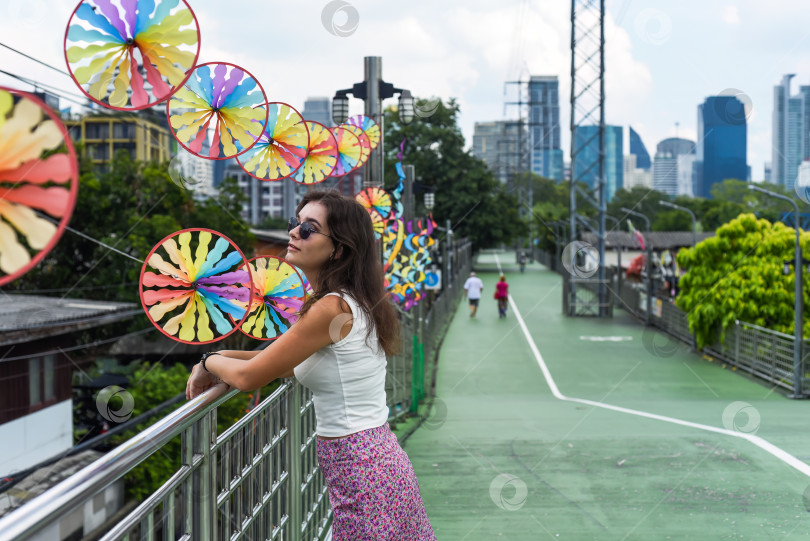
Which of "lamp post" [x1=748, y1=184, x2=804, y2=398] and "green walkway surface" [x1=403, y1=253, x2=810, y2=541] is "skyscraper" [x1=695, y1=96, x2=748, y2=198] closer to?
"lamp post" [x1=748, y1=184, x2=804, y2=398]

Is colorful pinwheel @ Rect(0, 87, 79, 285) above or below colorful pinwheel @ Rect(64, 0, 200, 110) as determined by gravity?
below

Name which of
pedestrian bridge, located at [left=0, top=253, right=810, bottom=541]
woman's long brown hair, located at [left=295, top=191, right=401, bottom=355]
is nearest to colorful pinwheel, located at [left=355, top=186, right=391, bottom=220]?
pedestrian bridge, located at [left=0, top=253, right=810, bottom=541]

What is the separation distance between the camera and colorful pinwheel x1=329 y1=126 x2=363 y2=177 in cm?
414

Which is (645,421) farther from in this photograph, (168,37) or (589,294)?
(589,294)

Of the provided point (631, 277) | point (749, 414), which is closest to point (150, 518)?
point (749, 414)

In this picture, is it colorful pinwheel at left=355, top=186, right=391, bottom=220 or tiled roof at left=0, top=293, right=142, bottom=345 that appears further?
tiled roof at left=0, top=293, right=142, bottom=345

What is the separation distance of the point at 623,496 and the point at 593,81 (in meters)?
18.3

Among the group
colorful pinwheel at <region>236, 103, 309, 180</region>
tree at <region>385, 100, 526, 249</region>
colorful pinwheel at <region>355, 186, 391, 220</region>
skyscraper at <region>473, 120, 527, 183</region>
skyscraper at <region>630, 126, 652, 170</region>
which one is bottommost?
colorful pinwheel at <region>236, 103, 309, 180</region>

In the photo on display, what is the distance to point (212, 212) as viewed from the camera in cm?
2508

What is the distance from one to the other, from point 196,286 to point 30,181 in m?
1.06

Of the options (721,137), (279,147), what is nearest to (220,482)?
(279,147)

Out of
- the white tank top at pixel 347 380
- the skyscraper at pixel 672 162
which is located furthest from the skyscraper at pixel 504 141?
the white tank top at pixel 347 380

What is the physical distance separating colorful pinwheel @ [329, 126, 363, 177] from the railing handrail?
234cm

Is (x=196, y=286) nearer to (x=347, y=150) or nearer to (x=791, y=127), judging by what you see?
(x=347, y=150)
